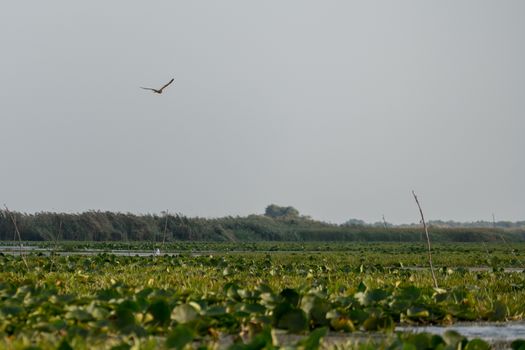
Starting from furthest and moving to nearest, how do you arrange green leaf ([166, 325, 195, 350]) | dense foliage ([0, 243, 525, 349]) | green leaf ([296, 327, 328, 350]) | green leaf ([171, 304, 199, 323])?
1. green leaf ([171, 304, 199, 323])
2. dense foliage ([0, 243, 525, 349])
3. green leaf ([296, 327, 328, 350])
4. green leaf ([166, 325, 195, 350])

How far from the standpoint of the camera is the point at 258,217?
216 feet

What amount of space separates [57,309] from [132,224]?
123 feet

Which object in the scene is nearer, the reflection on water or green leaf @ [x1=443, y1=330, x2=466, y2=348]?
green leaf @ [x1=443, y1=330, x2=466, y2=348]

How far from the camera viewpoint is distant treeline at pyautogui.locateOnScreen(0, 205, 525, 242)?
43.2 metres

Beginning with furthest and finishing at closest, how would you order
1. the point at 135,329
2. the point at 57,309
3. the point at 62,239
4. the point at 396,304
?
the point at 62,239 < the point at 396,304 < the point at 57,309 < the point at 135,329

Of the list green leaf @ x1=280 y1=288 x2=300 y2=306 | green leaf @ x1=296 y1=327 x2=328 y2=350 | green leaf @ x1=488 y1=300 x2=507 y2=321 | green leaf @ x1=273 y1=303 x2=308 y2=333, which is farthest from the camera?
green leaf @ x1=488 y1=300 x2=507 y2=321

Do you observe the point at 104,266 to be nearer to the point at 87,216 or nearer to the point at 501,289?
the point at 501,289

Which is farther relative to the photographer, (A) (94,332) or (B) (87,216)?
(B) (87,216)

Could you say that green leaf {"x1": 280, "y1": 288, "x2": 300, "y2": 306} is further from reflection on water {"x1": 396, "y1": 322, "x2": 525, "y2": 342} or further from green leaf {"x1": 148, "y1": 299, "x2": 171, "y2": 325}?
green leaf {"x1": 148, "y1": 299, "x2": 171, "y2": 325}

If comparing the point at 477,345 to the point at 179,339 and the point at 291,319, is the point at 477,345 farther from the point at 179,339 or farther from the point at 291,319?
the point at 179,339

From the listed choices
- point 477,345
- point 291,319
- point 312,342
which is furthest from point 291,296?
point 477,345

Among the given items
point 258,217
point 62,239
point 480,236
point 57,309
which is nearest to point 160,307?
point 57,309

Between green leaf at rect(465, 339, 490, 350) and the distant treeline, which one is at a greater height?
the distant treeline

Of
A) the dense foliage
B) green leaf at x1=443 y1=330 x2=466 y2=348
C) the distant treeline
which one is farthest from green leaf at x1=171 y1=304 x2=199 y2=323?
the distant treeline
